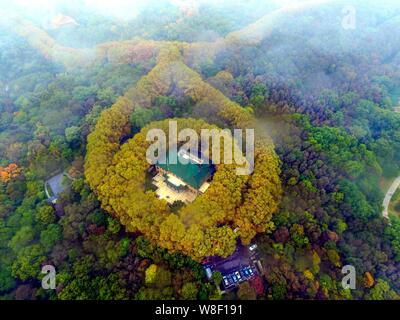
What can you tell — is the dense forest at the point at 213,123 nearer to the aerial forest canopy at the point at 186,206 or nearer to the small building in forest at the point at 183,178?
the aerial forest canopy at the point at 186,206

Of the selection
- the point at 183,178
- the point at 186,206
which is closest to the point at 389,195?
the point at 183,178

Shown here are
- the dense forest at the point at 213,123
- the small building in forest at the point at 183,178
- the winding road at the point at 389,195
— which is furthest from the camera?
the winding road at the point at 389,195

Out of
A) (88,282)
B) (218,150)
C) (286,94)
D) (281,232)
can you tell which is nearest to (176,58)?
(286,94)

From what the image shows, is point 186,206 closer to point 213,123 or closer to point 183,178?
point 183,178

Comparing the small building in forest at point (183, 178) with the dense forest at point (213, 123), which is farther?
the small building in forest at point (183, 178)

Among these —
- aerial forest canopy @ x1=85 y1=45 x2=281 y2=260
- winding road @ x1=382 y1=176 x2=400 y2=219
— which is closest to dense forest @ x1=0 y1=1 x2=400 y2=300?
aerial forest canopy @ x1=85 y1=45 x2=281 y2=260

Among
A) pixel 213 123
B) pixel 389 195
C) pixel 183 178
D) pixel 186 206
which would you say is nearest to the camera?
pixel 186 206

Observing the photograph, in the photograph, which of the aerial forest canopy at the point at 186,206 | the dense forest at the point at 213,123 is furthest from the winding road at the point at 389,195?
the aerial forest canopy at the point at 186,206

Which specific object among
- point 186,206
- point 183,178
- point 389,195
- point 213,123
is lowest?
point 389,195
